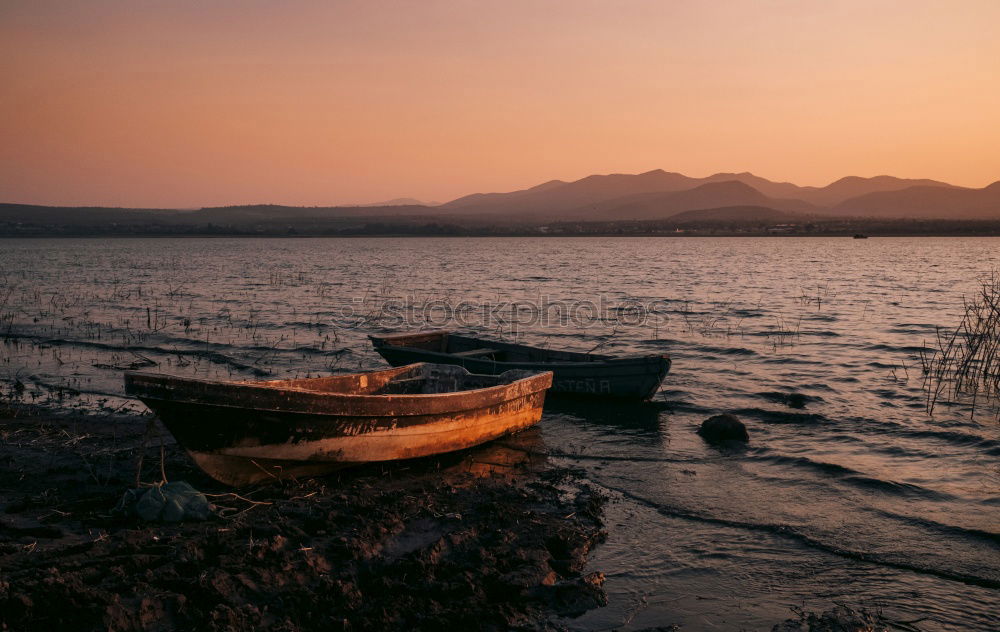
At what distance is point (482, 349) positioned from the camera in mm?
16281

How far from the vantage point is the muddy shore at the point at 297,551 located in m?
5.52

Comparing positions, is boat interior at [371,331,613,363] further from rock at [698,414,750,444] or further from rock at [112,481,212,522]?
rock at [112,481,212,522]

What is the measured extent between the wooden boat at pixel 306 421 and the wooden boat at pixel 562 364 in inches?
128

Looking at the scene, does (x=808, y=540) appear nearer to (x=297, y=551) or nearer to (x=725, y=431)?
(x=725, y=431)

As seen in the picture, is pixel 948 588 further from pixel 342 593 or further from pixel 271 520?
pixel 271 520

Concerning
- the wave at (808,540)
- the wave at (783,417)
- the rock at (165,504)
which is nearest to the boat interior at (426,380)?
the wave at (808,540)

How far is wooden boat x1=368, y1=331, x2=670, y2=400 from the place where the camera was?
47.0 feet

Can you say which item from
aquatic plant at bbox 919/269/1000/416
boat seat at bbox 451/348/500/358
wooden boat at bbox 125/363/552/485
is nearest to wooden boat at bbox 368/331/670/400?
boat seat at bbox 451/348/500/358

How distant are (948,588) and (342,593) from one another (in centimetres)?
605

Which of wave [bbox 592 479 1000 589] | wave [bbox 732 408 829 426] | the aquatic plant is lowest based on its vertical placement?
wave [bbox 592 479 1000 589]

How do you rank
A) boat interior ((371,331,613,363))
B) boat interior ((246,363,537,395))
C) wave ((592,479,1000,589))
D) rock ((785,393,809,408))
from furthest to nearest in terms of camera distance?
1. boat interior ((371,331,613,363))
2. rock ((785,393,809,408))
3. boat interior ((246,363,537,395))
4. wave ((592,479,1000,589))

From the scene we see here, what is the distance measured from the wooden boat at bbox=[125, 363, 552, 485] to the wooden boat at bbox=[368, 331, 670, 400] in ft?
10.7

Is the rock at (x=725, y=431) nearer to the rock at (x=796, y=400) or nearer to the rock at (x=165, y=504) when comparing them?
the rock at (x=796, y=400)

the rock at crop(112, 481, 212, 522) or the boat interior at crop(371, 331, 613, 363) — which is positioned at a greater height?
the boat interior at crop(371, 331, 613, 363)
